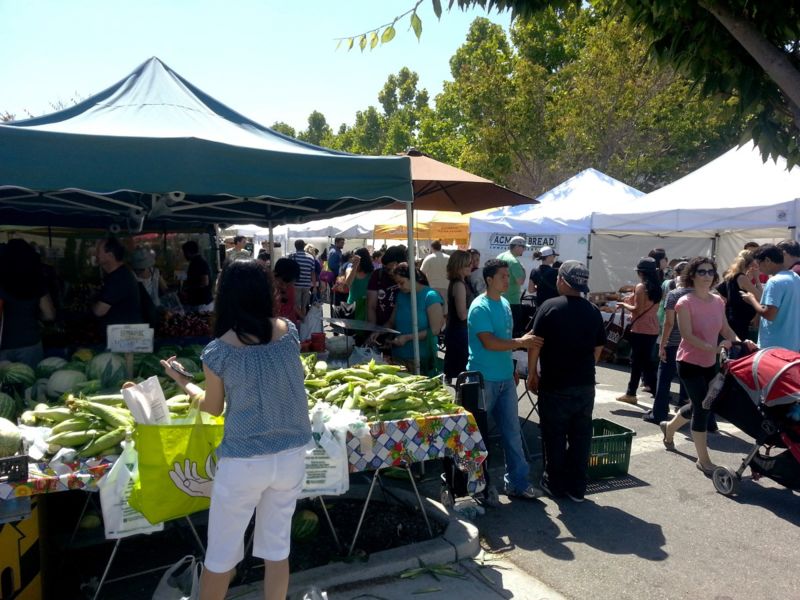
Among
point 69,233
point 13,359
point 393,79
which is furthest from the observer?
point 393,79

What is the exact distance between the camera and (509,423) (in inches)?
202

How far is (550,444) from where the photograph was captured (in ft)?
17.0

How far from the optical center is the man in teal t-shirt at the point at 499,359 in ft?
16.4

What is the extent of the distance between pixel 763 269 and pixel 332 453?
16.2ft

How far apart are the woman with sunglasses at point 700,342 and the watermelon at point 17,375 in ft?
17.8

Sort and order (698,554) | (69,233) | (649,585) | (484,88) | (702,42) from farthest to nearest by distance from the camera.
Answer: (484,88), (69,233), (698,554), (649,585), (702,42)

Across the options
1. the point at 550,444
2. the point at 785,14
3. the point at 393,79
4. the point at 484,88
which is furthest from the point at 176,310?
the point at 393,79

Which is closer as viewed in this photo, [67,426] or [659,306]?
[67,426]

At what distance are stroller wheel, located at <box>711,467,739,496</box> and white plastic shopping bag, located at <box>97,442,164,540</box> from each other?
4447 mm

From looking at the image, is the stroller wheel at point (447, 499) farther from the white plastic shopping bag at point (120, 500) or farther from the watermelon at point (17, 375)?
the watermelon at point (17, 375)

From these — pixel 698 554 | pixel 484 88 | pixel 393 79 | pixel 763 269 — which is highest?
pixel 393 79

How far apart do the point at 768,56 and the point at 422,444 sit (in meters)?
2.80

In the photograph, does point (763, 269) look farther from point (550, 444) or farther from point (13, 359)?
point (13, 359)

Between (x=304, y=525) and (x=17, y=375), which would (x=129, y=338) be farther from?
(x=304, y=525)
